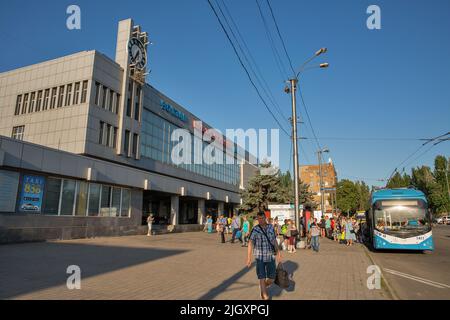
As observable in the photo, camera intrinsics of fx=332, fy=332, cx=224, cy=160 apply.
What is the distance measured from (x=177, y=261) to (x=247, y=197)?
89.9ft

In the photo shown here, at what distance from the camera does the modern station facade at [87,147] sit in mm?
17703

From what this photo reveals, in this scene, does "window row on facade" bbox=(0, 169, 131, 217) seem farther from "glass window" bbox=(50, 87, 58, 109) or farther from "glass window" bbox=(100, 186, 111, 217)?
"glass window" bbox=(50, 87, 58, 109)

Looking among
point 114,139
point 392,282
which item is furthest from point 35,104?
point 392,282

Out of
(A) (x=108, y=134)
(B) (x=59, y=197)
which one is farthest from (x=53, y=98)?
(B) (x=59, y=197)

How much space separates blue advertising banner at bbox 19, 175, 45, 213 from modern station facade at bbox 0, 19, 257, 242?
0.17 ft

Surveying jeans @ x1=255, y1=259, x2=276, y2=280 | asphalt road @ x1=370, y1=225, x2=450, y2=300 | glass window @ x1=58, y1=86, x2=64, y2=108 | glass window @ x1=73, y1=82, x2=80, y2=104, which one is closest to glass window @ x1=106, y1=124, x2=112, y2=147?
glass window @ x1=73, y1=82, x2=80, y2=104

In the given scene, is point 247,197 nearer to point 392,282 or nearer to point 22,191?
point 22,191

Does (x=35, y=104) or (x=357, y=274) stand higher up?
(x=35, y=104)

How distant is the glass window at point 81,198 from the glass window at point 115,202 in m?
2.93

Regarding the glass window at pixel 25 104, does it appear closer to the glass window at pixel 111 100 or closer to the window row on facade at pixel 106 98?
the window row on facade at pixel 106 98

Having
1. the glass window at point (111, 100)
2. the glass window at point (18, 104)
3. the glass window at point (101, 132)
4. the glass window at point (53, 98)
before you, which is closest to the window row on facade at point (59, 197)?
the glass window at point (101, 132)

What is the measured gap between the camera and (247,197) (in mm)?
38938

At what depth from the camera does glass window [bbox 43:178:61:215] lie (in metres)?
19.0

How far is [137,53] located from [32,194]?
20101mm
